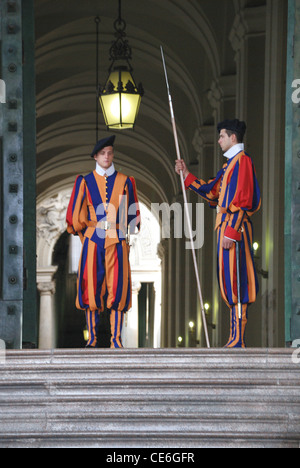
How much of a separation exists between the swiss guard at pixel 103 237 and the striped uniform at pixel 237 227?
789 mm

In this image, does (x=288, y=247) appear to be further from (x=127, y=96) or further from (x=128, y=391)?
(x=127, y=96)

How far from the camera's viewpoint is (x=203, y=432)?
5.71 metres

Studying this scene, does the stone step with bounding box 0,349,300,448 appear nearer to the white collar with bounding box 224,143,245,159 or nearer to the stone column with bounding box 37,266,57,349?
the white collar with bounding box 224,143,245,159

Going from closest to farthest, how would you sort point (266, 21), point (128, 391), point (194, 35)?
point (128, 391)
point (266, 21)
point (194, 35)

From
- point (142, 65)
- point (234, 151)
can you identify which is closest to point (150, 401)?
point (234, 151)

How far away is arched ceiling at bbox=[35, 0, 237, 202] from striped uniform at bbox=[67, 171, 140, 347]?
26.9 feet

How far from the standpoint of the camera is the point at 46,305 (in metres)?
39.9

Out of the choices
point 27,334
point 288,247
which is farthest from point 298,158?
point 27,334

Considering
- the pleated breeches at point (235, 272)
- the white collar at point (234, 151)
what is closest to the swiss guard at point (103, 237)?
the pleated breeches at point (235, 272)

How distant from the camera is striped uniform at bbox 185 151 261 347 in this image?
8461 mm

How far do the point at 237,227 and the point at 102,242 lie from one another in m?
1.10

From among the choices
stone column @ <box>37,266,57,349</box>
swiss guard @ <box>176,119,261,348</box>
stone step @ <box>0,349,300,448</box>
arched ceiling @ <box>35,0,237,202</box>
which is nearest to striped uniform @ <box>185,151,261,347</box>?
swiss guard @ <box>176,119,261,348</box>
